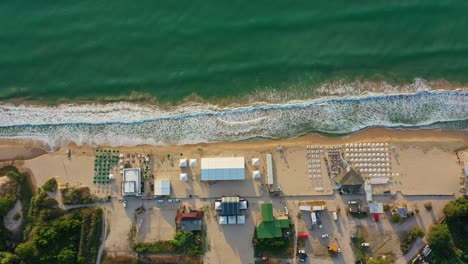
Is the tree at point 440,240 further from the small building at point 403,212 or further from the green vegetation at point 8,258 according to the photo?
the green vegetation at point 8,258

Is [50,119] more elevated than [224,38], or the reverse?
[224,38]

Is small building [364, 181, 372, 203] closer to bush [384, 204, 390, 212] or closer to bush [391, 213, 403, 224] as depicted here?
bush [384, 204, 390, 212]

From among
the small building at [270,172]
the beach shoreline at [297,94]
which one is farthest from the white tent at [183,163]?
the small building at [270,172]

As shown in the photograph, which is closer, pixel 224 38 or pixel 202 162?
pixel 202 162

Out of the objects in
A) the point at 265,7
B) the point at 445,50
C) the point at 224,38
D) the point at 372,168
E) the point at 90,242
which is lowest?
the point at 90,242

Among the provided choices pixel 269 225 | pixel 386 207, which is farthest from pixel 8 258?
pixel 386 207

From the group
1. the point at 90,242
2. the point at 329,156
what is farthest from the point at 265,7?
the point at 90,242

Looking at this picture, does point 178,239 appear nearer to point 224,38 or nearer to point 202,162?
point 202,162
